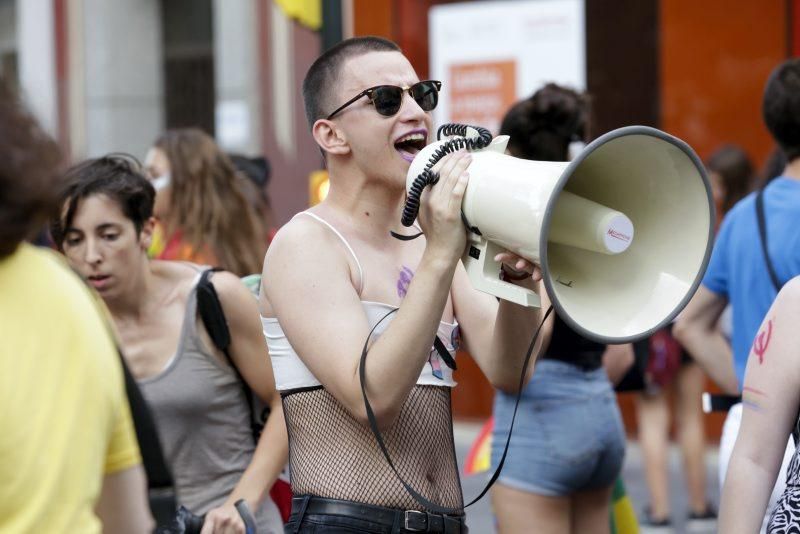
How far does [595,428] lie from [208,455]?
4.15 ft

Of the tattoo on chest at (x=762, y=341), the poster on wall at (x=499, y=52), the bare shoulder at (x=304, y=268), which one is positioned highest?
the poster on wall at (x=499, y=52)

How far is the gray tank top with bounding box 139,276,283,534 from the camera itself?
12.8ft

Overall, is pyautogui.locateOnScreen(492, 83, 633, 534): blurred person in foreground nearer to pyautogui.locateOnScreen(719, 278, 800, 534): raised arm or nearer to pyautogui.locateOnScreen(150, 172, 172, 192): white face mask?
pyautogui.locateOnScreen(719, 278, 800, 534): raised arm

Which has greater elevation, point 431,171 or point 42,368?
point 431,171

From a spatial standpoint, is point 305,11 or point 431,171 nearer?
point 431,171

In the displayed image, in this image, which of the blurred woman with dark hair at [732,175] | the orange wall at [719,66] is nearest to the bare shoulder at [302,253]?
the blurred woman with dark hair at [732,175]

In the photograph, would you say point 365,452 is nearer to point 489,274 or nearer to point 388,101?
point 489,274

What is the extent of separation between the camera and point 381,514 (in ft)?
9.66

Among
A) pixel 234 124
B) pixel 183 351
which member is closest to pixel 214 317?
pixel 183 351

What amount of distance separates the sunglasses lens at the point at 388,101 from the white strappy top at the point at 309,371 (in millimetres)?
271

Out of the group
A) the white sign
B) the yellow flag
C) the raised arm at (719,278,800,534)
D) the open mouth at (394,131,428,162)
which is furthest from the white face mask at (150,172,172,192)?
the white sign

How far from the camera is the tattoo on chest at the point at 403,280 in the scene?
3.11m

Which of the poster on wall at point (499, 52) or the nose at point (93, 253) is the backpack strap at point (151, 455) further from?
the poster on wall at point (499, 52)

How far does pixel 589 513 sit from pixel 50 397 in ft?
9.61
